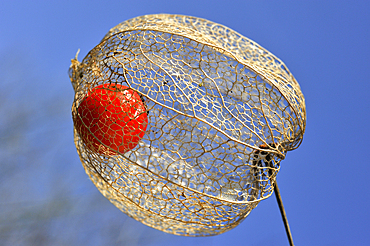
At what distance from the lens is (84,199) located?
2055 mm

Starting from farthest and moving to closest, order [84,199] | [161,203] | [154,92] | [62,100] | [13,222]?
[62,100], [84,199], [13,222], [161,203], [154,92]

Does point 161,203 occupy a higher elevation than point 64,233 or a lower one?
lower

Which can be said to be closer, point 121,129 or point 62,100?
point 121,129

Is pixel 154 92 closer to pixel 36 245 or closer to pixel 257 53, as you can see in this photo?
pixel 257 53

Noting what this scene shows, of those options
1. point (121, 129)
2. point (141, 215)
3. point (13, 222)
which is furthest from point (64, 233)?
point (121, 129)

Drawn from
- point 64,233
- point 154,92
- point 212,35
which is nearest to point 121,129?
point 154,92

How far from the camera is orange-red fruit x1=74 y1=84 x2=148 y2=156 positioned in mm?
742

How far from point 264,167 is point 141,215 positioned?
1.15 feet

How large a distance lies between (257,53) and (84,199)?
1495 millimetres

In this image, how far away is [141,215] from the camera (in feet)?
2.96

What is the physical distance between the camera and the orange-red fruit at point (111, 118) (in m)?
0.74

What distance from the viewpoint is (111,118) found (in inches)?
29.3

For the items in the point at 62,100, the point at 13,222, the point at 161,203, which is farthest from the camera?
the point at 62,100

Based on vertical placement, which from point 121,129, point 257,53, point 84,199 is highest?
point 84,199
